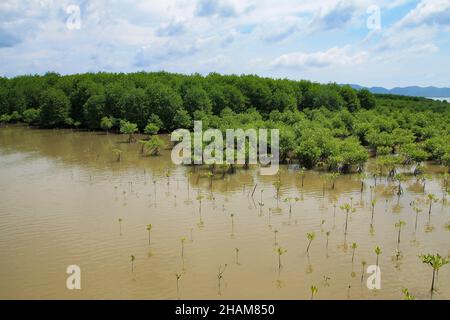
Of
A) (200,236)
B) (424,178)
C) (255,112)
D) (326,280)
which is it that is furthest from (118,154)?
(326,280)

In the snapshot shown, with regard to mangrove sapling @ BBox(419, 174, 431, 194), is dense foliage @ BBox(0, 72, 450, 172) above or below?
above

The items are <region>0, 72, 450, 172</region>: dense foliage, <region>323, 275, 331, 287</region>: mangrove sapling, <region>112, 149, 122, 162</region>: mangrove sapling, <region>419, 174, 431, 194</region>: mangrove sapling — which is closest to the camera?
<region>323, 275, 331, 287</region>: mangrove sapling

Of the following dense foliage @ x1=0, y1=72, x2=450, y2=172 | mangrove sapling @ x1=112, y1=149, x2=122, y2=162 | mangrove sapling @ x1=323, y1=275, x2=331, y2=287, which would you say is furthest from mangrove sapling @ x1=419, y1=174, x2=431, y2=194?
mangrove sapling @ x1=112, y1=149, x2=122, y2=162

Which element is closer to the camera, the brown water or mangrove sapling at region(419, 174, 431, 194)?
the brown water

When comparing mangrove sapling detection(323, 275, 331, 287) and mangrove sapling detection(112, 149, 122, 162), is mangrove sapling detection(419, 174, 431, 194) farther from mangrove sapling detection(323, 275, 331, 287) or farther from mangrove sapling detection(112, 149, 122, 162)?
mangrove sapling detection(112, 149, 122, 162)
